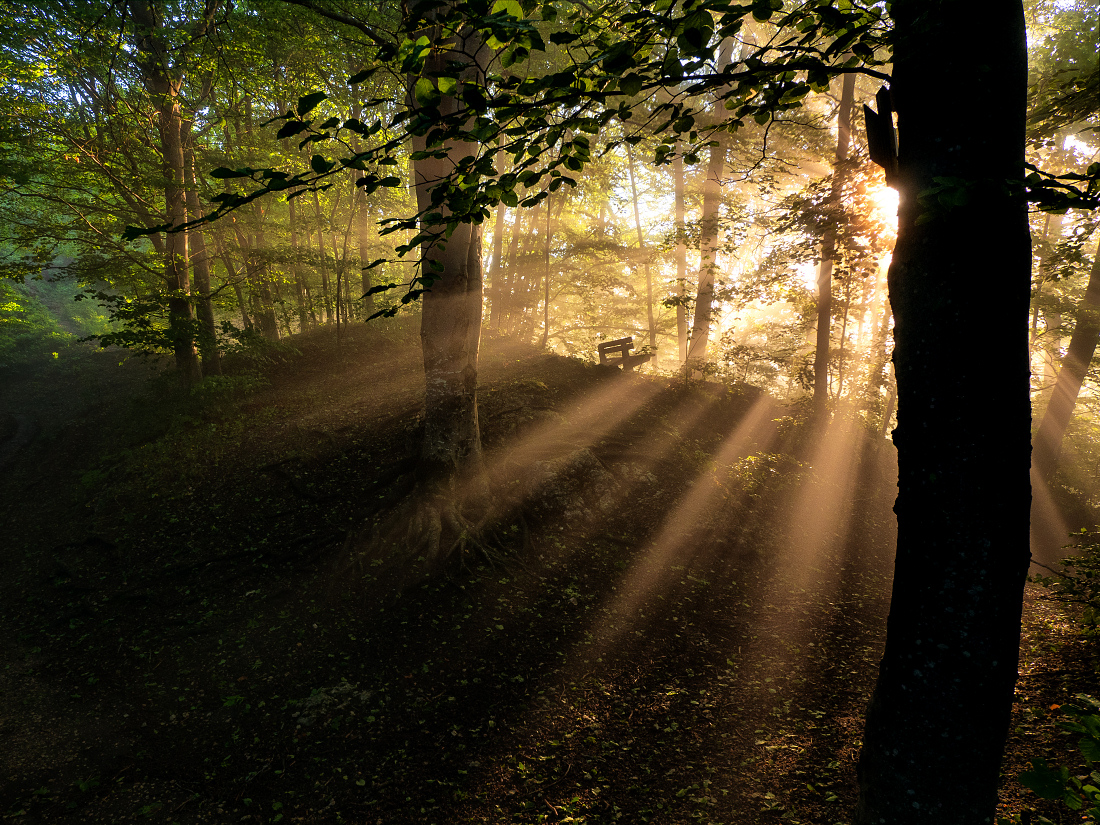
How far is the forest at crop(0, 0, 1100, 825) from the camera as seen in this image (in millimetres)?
2031

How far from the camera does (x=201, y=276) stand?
11.0 m

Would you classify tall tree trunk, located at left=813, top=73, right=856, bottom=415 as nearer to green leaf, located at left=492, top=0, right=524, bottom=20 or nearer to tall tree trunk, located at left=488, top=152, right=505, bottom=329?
tall tree trunk, located at left=488, top=152, right=505, bottom=329

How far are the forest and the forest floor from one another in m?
0.04

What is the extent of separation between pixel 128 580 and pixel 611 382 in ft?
31.3

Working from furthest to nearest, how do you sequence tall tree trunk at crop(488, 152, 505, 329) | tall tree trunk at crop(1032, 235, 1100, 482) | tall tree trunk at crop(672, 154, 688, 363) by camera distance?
1. tall tree trunk at crop(488, 152, 505, 329)
2. tall tree trunk at crop(672, 154, 688, 363)
3. tall tree trunk at crop(1032, 235, 1100, 482)

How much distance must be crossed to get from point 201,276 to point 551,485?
9902mm

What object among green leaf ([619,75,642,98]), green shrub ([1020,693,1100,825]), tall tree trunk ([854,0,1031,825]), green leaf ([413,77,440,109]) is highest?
green leaf ([619,75,642,98])

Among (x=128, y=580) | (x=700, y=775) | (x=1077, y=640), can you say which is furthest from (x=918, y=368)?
(x=128, y=580)

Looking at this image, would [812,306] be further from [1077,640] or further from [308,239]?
[308,239]

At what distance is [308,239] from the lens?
19.9 metres

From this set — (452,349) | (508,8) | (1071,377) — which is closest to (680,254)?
(1071,377)

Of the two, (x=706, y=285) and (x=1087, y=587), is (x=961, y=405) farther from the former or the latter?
(x=706, y=285)

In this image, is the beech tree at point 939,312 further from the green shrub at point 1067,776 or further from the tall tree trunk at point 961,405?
the green shrub at point 1067,776

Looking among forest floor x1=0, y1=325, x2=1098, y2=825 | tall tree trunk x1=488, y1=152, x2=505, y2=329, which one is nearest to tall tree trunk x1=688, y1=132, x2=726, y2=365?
forest floor x1=0, y1=325, x2=1098, y2=825
